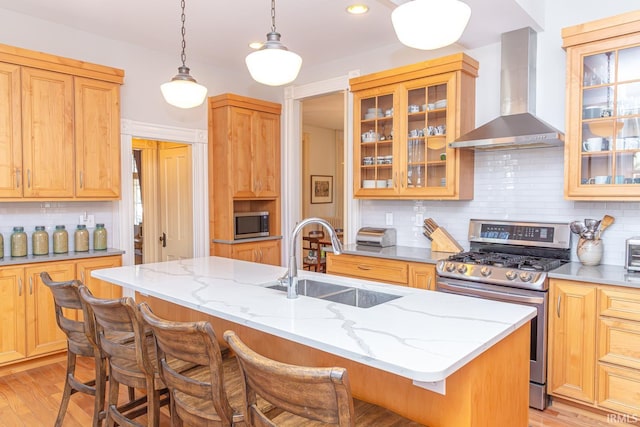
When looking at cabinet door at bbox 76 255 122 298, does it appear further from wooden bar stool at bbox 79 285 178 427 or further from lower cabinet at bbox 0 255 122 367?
wooden bar stool at bbox 79 285 178 427

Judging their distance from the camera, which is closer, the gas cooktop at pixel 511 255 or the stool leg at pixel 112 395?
the stool leg at pixel 112 395

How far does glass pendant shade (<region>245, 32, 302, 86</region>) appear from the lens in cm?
200

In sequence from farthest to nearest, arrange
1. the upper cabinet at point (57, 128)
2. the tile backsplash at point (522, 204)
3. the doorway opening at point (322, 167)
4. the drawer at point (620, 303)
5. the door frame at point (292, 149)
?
the doorway opening at point (322, 167) → the door frame at point (292, 149) → the upper cabinet at point (57, 128) → the tile backsplash at point (522, 204) → the drawer at point (620, 303)

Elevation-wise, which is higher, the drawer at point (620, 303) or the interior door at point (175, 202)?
the interior door at point (175, 202)

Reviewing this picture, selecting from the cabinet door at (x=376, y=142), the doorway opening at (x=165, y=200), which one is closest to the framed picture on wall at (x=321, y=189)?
the doorway opening at (x=165, y=200)

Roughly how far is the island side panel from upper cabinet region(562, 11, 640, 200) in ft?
5.12

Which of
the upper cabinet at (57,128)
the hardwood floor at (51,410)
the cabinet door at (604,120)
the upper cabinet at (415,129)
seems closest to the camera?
the hardwood floor at (51,410)

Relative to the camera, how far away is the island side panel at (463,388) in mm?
1438

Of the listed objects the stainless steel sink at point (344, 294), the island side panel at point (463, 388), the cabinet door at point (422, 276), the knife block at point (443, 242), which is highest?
the knife block at point (443, 242)

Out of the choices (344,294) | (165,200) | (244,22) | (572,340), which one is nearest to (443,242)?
(572,340)

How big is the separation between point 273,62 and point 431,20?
760mm

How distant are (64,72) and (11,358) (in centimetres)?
222

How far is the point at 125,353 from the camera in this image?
183 cm

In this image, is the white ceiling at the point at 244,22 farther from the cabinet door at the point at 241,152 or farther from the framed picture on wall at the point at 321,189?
the framed picture on wall at the point at 321,189
